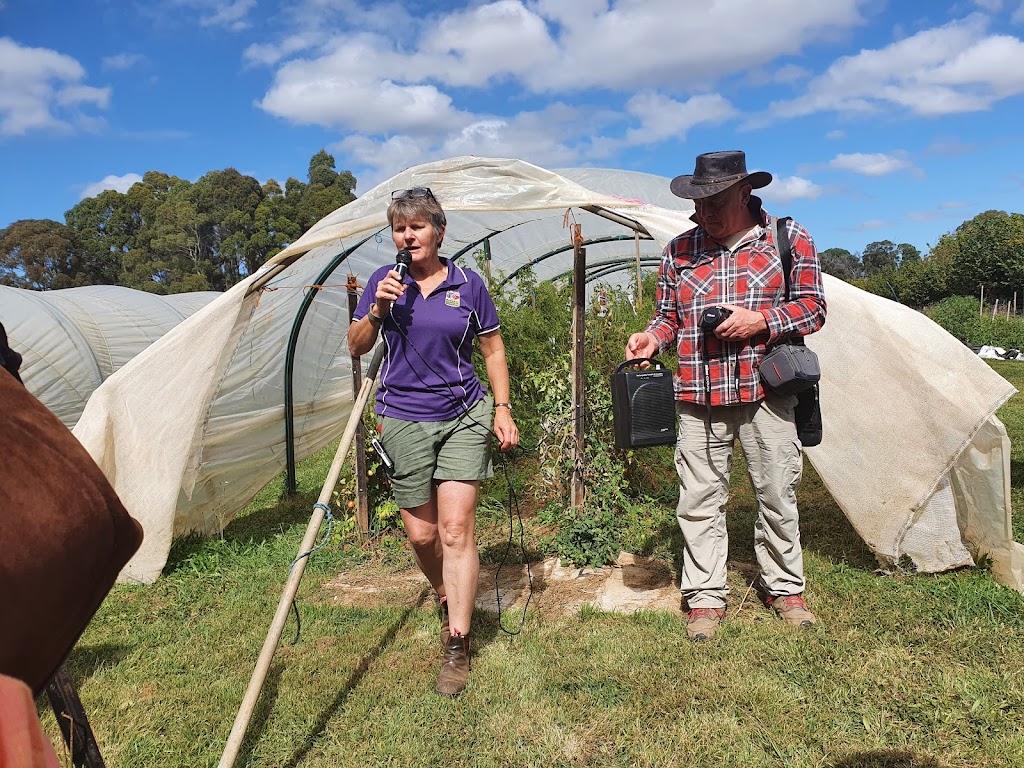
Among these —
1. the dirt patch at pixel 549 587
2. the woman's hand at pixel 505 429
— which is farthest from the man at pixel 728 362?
the woman's hand at pixel 505 429

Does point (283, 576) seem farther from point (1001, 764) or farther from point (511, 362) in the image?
point (1001, 764)

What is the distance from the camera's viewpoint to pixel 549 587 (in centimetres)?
425

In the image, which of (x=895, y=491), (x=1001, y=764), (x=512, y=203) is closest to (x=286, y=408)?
(x=512, y=203)

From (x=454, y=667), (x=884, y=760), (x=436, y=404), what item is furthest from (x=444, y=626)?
(x=884, y=760)

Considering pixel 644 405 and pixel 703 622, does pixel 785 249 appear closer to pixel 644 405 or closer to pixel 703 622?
pixel 644 405

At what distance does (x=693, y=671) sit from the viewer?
3.10 metres

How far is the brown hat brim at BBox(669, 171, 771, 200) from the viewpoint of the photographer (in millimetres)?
3199

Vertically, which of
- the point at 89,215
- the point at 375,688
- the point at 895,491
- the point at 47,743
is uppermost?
the point at 89,215

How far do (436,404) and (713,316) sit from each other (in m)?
1.23

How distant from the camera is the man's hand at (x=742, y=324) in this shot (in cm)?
317

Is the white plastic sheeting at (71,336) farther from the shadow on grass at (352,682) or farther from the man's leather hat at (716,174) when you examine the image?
the man's leather hat at (716,174)

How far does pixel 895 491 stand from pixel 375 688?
2.71 m

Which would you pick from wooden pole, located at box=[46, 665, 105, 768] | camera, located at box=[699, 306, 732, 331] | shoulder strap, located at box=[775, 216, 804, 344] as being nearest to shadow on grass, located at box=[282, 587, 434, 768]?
wooden pole, located at box=[46, 665, 105, 768]

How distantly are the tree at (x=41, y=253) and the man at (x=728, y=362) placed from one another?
46.6 metres
